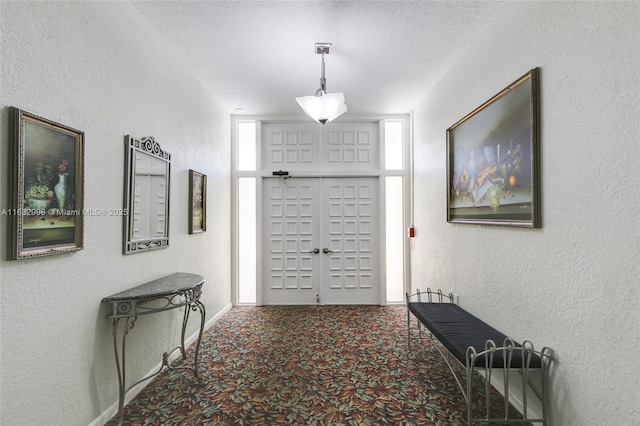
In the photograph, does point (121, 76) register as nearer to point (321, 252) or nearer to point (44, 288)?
point (44, 288)

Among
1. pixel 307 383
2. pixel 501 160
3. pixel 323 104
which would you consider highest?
pixel 323 104

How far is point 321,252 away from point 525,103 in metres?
3.37

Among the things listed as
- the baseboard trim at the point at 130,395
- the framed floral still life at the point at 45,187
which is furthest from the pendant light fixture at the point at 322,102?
the baseboard trim at the point at 130,395

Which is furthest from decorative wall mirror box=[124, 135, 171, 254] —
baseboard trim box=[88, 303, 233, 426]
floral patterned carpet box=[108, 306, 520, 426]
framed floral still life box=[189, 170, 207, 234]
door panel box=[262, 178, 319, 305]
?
door panel box=[262, 178, 319, 305]

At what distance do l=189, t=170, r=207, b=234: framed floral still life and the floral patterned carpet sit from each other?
1.40m

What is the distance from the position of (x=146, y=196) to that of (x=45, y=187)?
893mm

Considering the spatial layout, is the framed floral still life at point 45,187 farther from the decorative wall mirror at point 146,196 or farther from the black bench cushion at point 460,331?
the black bench cushion at point 460,331

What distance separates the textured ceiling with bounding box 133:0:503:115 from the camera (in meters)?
2.23

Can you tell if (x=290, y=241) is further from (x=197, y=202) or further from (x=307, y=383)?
(x=307, y=383)

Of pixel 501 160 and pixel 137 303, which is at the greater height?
pixel 501 160

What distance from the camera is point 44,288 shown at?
4.99 feet

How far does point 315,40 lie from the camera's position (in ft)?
8.54

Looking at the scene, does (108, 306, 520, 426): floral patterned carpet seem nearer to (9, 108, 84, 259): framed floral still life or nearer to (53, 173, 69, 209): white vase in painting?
(9, 108, 84, 259): framed floral still life

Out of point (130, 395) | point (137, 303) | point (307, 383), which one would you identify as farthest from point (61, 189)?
point (307, 383)
